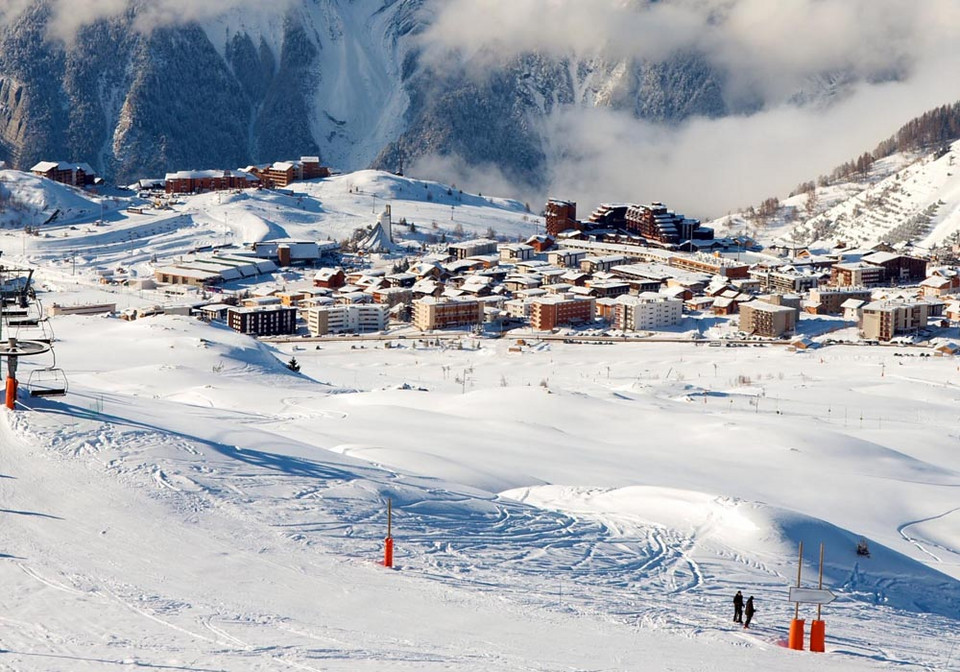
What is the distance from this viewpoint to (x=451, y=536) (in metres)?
11.0

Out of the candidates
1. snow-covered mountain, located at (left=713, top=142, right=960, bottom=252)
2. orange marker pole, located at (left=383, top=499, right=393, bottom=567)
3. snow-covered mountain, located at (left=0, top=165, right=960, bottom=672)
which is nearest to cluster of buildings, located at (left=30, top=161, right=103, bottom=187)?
snow-covered mountain, located at (left=713, top=142, right=960, bottom=252)

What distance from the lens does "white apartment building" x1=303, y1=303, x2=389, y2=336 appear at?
4069 cm

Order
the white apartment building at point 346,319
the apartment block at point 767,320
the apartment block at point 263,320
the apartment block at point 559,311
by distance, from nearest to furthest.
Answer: the apartment block at point 263,320 → the apartment block at point 767,320 → the white apartment building at point 346,319 → the apartment block at point 559,311

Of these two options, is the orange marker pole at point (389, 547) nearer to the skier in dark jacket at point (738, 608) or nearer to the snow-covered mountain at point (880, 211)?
the skier in dark jacket at point (738, 608)

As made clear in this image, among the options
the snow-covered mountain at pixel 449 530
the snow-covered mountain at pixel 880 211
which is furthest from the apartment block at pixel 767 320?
the snow-covered mountain at pixel 880 211

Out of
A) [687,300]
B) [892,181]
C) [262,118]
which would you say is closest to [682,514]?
[687,300]

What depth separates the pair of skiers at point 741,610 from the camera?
948cm

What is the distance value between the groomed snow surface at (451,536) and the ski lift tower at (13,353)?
0.80 ft

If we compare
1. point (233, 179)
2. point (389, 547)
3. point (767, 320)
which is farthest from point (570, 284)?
point (389, 547)

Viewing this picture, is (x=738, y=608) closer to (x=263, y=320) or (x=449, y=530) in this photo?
(x=449, y=530)

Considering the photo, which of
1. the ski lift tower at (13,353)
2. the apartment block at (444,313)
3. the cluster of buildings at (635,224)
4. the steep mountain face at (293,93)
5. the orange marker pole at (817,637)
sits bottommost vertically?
the orange marker pole at (817,637)

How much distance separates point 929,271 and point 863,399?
27.6 m

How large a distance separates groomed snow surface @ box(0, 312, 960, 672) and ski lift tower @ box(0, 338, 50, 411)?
0.80 feet

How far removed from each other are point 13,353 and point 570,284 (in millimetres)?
36340
